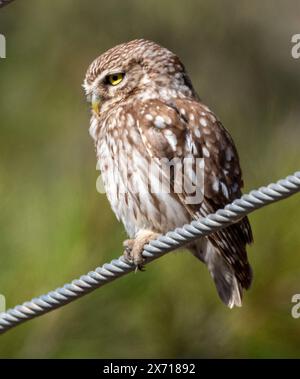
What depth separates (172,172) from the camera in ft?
15.5

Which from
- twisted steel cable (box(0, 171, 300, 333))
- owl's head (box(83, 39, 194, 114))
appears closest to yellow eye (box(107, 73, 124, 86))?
owl's head (box(83, 39, 194, 114))

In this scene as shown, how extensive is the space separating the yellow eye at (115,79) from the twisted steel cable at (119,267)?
1.26 metres

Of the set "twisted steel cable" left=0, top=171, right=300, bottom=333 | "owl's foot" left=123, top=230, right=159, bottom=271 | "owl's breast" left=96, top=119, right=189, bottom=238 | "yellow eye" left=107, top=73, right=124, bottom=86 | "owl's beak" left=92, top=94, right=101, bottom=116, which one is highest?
"yellow eye" left=107, top=73, right=124, bottom=86

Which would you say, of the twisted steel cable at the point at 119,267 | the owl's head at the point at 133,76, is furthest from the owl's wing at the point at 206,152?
the twisted steel cable at the point at 119,267

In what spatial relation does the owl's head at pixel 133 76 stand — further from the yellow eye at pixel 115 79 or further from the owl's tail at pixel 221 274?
the owl's tail at pixel 221 274

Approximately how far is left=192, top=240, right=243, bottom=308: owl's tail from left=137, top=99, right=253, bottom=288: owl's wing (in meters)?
0.08

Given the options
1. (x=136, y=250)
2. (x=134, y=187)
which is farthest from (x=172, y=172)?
(x=136, y=250)

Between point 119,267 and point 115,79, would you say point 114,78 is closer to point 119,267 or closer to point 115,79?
point 115,79

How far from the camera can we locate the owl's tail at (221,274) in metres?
4.79

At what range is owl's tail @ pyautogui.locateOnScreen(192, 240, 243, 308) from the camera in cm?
479

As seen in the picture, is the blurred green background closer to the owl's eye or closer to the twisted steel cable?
the owl's eye

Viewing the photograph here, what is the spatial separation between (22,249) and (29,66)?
3.46 meters
